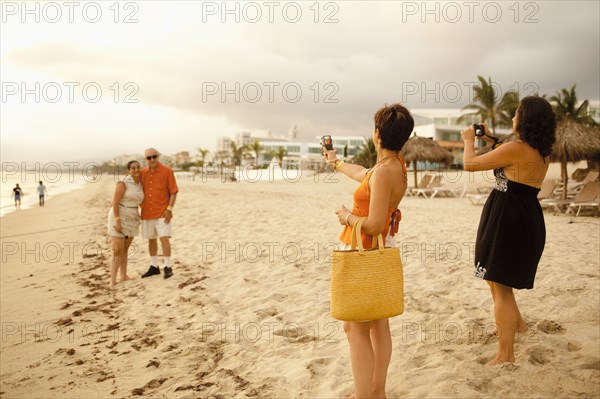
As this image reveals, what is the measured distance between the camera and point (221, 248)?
713 cm

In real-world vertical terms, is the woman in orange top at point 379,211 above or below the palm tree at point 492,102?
below

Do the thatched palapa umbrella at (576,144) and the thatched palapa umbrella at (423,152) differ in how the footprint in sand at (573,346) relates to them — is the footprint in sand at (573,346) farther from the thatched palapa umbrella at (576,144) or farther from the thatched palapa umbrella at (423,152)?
the thatched palapa umbrella at (423,152)

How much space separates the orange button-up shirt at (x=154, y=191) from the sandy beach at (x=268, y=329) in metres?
0.96

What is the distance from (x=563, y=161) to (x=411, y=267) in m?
9.93

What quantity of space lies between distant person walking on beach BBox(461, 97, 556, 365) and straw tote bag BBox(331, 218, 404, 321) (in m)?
0.96

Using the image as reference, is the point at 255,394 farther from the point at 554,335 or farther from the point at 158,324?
the point at 554,335

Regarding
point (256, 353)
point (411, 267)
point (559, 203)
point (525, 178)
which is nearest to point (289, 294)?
point (256, 353)

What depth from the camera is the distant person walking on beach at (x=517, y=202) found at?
2451 mm

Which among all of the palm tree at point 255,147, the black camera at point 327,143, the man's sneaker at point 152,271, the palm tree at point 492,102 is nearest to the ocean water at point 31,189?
the man's sneaker at point 152,271

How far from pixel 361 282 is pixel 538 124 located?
5.05 ft

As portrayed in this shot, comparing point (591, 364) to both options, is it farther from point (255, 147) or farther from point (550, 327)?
point (255, 147)

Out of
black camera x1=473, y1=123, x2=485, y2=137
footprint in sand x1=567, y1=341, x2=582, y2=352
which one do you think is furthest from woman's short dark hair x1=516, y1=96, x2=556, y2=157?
→ footprint in sand x1=567, y1=341, x2=582, y2=352

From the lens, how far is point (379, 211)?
1.96 meters

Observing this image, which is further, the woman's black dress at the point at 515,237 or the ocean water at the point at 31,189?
the ocean water at the point at 31,189
